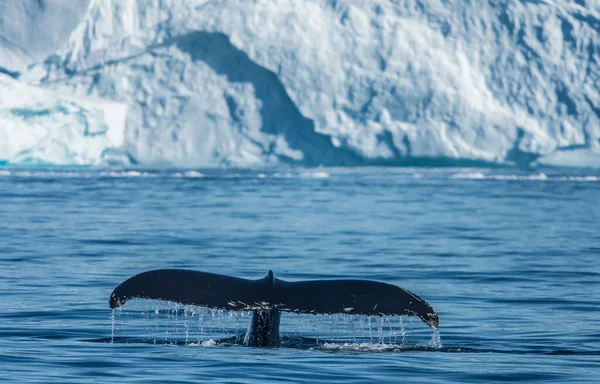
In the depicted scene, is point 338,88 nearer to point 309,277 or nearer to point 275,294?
point 309,277

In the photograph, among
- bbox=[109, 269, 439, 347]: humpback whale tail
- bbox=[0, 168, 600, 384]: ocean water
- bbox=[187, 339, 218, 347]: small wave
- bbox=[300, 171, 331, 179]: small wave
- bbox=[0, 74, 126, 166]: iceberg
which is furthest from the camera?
bbox=[300, 171, 331, 179]: small wave

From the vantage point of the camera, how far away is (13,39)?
47.8 meters

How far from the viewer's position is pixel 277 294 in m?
5.27

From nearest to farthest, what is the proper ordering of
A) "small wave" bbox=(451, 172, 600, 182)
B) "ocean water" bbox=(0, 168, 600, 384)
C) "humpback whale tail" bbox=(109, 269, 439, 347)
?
1. "humpback whale tail" bbox=(109, 269, 439, 347)
2. "ocean water" bbox=(0, 168, 600, 384)
3. "small wave" bbox=(451, 172, 600, 182)

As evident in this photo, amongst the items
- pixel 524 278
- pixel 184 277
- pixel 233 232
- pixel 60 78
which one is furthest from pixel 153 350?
pixel 60 78

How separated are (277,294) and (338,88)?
3294 centimetres

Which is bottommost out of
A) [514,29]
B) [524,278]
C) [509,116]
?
[524,278]

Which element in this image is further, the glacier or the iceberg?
the glacier

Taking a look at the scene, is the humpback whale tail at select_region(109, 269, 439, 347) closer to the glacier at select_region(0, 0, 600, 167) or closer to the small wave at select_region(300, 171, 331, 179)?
the glacier at select_region(0, 0, 600, 167)

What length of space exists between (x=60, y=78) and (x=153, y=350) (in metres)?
35.3

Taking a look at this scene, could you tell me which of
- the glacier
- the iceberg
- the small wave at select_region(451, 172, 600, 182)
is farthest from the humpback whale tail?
the small wave at select_region(451, 172, 600, 182)

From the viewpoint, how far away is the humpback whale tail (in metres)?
5.06

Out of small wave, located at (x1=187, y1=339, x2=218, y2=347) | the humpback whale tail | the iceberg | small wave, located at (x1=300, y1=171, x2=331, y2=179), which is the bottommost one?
small wave, located at (x1=187, y1=339, x2=218, y2=347)

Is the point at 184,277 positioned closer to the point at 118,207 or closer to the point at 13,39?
the point at 118,207
